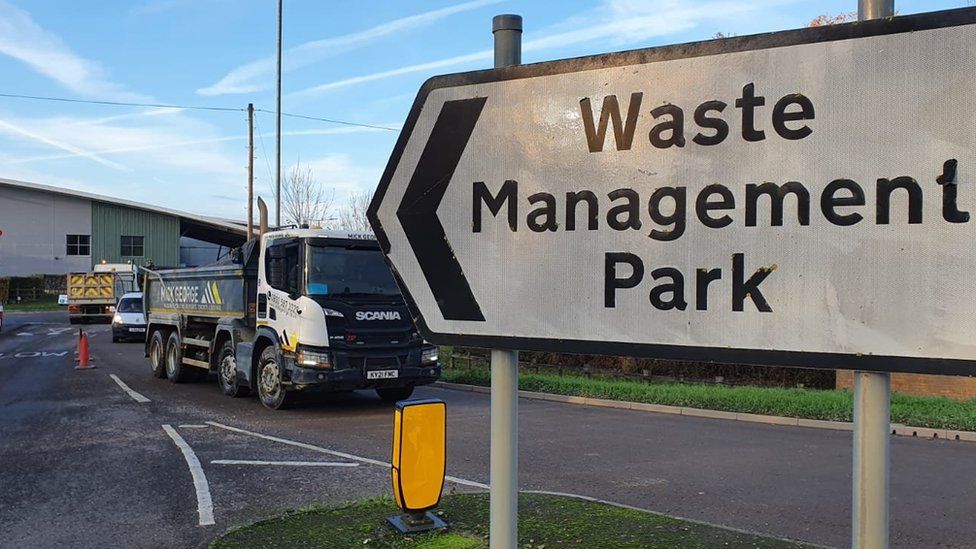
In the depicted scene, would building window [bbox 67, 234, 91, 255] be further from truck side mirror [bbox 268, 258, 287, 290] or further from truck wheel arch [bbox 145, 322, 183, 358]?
truck side mirror [bbox 268, 258, 287, 290]

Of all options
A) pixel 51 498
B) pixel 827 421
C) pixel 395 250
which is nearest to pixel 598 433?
pixel 827 421

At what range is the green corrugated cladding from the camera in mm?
55594

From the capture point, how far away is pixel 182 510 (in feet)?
20.4

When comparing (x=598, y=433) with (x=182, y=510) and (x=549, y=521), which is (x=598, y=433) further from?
(x=182, y=510)

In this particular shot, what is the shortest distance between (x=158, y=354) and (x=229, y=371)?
4.24m

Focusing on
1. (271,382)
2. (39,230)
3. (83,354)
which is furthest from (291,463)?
(39,230)

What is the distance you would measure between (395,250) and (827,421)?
10.5 metres

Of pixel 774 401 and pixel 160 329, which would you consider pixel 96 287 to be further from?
pixel 774 401

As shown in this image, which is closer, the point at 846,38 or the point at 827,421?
the point at 846,38

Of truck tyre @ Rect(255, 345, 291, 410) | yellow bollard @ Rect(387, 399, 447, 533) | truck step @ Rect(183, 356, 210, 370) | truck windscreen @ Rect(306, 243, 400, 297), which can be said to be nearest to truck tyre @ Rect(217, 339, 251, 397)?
truck step @ Rect(183, 356, 210, 370)

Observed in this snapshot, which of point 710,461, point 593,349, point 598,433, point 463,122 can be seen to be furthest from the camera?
point 598,433

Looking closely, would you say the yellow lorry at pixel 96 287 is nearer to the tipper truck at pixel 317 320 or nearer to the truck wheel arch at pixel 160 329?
the truck wheel arch at pixel 160 329

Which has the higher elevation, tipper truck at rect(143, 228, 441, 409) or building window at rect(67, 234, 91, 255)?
building window at rect(67, 234, 91, 255)

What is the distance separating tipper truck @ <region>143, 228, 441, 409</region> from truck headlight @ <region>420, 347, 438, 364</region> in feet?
0.06
